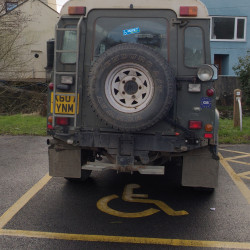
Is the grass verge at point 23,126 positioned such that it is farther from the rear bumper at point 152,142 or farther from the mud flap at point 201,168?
the mud flap at point 201,168

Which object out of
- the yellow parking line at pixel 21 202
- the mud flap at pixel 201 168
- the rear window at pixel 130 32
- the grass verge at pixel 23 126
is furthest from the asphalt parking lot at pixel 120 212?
the grass verge at pixel 23 126

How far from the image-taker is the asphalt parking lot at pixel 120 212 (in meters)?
3.64

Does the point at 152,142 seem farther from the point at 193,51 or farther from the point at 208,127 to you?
the point at 193,51

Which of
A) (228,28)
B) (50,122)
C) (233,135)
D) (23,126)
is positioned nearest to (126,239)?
(50,122)

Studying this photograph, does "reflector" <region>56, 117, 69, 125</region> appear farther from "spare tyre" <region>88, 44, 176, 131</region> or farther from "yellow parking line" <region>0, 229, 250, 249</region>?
"yellow parking line" <region>0, 229, 250, 249</region>

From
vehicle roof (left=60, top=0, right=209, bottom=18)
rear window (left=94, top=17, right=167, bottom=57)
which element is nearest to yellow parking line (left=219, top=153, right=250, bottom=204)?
rear window (left=94, top=17, right=167, bottom=57)

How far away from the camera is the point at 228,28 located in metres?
20.5

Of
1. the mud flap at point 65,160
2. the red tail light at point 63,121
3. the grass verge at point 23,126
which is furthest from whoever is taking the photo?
the grass verge at point 23,126

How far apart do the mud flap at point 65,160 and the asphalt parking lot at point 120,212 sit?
426mm

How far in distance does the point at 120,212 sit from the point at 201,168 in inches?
48.3

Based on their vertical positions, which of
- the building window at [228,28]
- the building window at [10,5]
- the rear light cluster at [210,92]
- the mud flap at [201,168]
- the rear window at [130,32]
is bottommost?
the mud flap at [201,168]

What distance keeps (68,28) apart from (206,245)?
3.18 m

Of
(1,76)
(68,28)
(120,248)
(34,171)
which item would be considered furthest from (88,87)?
(1,76)

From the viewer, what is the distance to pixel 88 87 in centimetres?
421
